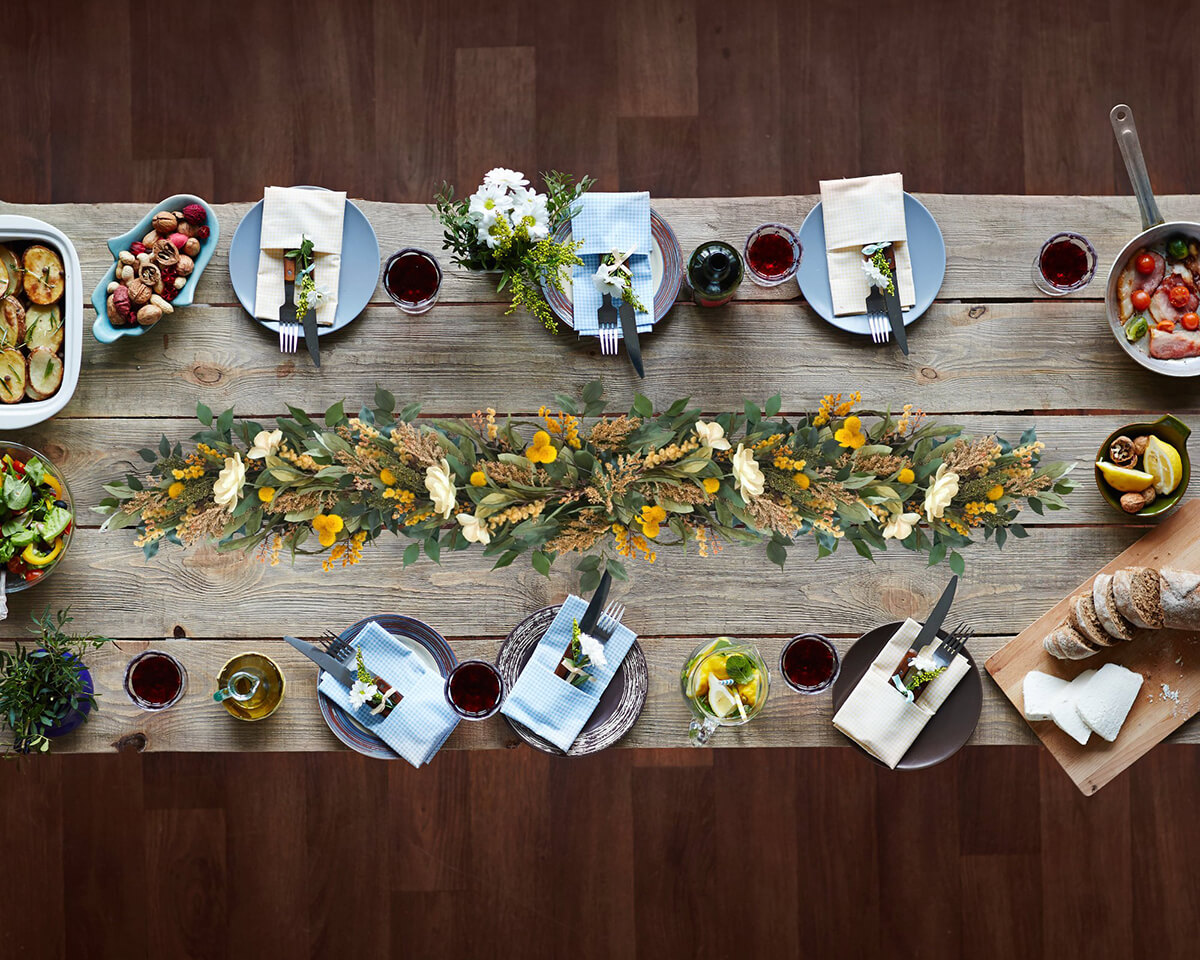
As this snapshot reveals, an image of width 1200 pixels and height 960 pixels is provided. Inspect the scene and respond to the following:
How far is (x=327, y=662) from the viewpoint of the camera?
5.02 ft

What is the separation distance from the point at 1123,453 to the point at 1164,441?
0.09m

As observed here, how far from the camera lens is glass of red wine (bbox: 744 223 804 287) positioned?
5.20ft

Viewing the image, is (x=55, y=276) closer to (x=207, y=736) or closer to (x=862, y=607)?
(x=207, y=736)

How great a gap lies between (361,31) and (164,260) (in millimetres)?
1207

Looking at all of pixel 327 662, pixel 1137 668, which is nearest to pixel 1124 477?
pixel 1137 668

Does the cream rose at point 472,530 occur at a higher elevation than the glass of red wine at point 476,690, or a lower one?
higher

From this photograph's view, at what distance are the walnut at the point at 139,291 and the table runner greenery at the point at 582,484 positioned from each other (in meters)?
0.23

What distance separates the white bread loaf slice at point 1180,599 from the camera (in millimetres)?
1458

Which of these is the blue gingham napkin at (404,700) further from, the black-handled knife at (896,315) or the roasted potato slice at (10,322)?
the black-handled knife at (896,315)

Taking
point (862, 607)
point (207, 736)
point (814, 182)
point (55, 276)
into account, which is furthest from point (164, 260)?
point (814, 182)

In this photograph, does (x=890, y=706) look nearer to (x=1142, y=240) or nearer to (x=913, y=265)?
(x=913, y=265)

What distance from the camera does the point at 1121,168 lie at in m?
2.39

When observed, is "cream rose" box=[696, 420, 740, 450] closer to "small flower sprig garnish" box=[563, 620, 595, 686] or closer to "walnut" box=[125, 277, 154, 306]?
"small flower sprig garnish" box=[563, 620, 595, 686]

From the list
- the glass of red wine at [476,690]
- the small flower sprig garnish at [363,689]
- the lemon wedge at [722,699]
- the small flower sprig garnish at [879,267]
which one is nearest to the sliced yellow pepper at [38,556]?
the small flower sprig garnish at [363,689]
